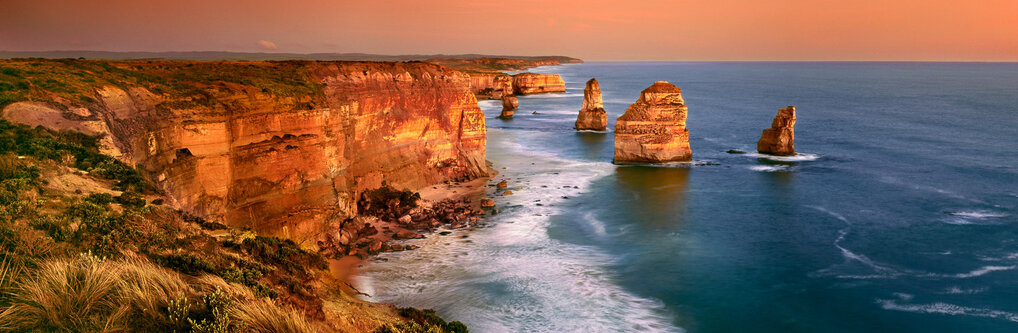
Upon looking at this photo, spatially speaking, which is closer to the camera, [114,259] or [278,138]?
[114,259]

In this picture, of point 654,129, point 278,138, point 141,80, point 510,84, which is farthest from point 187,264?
point 510,84

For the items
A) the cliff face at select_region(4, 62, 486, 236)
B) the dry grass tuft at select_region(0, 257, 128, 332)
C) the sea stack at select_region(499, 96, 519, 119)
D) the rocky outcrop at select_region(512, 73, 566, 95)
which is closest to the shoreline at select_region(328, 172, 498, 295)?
the cliff face at select_region(4, 62, 486, 236)

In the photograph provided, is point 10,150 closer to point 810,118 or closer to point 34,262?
point 34,262

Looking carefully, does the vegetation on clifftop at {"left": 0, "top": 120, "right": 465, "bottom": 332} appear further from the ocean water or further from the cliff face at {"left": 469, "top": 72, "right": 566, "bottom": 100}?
the cliff face at {"left": 469, "top": 72, "right": 566, "bottom": 100}

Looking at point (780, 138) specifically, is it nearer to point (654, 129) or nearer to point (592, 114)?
point (654, 129)

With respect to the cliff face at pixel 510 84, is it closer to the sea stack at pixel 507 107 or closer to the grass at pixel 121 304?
the sea stack at pixel 507 107

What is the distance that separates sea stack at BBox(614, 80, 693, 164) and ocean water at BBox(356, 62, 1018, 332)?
137 cm

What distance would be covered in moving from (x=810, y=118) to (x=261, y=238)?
80011 millimetres

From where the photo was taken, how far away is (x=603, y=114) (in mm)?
70000

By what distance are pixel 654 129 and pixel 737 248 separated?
64.2 ft

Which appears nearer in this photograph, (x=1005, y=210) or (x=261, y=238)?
(x=261, y=238)

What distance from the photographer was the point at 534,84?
13238cm

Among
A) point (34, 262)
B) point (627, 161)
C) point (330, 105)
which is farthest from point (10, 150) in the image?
point (627, 161)

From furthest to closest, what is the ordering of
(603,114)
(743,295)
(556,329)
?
A: (603,114) → (743,295) → (556,329)
